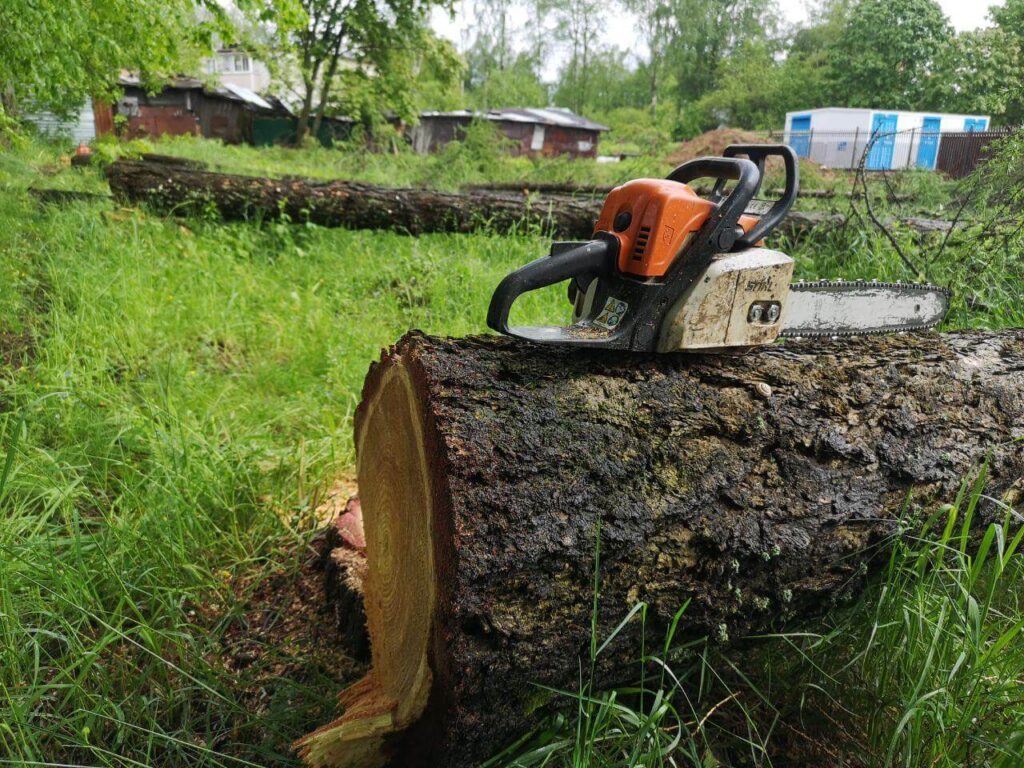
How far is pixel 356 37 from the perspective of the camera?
65.9ft

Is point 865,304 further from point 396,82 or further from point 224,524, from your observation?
point 396,82

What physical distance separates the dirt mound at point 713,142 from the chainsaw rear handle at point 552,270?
13979mm

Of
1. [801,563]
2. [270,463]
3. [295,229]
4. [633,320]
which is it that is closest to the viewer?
[801,563]

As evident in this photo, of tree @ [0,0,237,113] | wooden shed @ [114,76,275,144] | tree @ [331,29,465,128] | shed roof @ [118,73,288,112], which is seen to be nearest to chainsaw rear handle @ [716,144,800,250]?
tree @ [0,0,237,113]

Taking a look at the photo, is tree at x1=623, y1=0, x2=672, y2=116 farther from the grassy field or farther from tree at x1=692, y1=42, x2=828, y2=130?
the grassy field

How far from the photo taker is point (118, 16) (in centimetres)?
404

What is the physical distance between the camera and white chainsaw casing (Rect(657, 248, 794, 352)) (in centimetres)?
153

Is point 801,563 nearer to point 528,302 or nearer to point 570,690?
point 570,690

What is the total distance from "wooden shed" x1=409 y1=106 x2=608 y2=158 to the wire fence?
12.4 m

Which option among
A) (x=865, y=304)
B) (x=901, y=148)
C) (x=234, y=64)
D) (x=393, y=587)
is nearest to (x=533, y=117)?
(x=901, y=148)

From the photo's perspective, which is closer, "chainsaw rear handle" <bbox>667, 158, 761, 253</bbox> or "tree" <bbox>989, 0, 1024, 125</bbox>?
"chainsaw rear handle" <bbox>667, 158, 761, 253</bbox>

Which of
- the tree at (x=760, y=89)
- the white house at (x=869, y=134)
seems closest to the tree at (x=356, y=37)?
the tree at (x=760, y=89)

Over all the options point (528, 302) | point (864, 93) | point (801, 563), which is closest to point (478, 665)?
point (801, 563)

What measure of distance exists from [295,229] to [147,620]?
4.46 m
